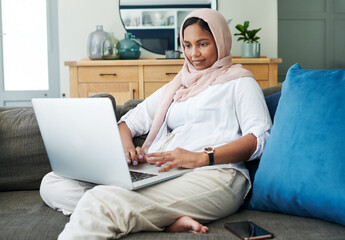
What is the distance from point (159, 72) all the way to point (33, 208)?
215 cm

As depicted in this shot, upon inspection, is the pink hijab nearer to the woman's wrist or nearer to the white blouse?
the white blouse

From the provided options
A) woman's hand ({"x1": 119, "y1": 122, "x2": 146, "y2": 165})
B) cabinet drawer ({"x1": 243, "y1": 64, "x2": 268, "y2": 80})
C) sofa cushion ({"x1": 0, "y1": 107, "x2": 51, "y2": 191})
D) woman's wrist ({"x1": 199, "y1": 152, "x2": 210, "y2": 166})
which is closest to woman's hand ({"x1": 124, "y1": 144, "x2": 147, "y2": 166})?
woman's hand ({"x1": 119, "y1": 122, "x2": 146, "y2": 165})

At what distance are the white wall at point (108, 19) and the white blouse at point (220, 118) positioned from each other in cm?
248

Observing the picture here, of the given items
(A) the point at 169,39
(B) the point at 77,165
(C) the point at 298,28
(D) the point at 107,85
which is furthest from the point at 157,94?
(C) the point at 298,28

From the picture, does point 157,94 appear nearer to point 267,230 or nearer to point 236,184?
point 236,184

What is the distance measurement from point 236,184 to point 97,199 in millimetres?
466

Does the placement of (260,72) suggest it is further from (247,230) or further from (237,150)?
(247,230)

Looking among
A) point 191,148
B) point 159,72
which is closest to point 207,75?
point 191,148

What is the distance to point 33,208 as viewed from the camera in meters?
1.42

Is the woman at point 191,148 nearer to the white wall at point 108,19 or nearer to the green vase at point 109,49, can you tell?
the green vase at point 109,49

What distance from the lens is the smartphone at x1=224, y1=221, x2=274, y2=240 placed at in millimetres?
1037

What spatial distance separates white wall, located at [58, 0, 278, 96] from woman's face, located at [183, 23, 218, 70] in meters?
2.35

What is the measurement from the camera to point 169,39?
13.0 ft

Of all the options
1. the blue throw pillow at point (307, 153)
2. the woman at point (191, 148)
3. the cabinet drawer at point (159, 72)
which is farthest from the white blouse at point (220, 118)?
the cabinet drawer at point (159, 72)
